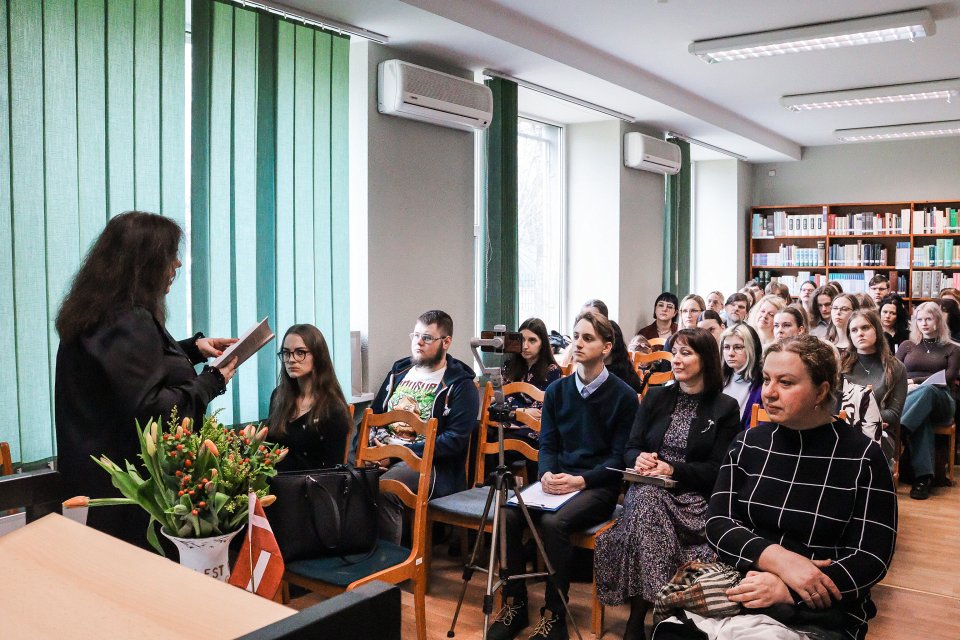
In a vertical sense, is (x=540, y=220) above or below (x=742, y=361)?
above

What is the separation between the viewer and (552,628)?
2.90 metres

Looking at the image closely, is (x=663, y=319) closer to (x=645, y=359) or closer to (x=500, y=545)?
(x=645, y=359)

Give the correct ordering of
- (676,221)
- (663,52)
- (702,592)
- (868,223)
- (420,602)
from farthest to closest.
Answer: (868,223), (676,221), (663,52), (420,602), (702,592)

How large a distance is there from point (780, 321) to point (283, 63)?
3048 millimetres

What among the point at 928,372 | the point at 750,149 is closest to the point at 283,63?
the point at 928,372

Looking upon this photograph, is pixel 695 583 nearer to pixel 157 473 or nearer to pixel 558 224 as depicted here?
pixel 157 473

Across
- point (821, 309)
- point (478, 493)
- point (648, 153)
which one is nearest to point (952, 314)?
point (821, 309)

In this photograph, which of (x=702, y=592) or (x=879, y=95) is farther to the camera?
(x=879, y=95)

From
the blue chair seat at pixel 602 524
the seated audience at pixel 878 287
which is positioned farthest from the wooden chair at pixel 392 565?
the seated audience at pixel 878 287

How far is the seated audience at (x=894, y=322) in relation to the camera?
6.00 meters

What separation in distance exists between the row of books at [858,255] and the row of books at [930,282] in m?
0.40

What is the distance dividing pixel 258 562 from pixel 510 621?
1875mm

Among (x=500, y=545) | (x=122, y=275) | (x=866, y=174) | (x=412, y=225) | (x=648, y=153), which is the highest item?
(x=866, y=174)

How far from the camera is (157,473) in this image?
4.57 feet
